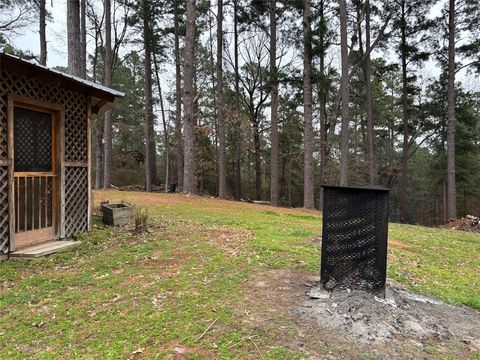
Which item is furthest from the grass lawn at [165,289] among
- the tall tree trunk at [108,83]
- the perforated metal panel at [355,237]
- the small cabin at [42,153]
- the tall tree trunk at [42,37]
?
the tall tree trunk at [42,37]

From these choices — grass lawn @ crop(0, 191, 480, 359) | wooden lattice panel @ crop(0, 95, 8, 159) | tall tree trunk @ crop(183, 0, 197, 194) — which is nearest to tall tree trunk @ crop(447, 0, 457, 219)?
grass lawn @ crop(0, 191, 480, 359)

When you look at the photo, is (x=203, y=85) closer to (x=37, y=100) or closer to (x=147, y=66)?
(x=147, y=66)

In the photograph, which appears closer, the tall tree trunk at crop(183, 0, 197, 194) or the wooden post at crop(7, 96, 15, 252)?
the wooden post at crop(7, 96, 15, 252)

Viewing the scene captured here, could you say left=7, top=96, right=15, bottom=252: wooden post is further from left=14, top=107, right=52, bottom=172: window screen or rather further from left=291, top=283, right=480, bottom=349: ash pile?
left=291, top=283, right=480, bottom=349: ash pile

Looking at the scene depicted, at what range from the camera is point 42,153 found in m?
4.93

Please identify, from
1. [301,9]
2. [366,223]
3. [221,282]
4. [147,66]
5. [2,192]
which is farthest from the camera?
[147,66]

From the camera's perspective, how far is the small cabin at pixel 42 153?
14.0ft

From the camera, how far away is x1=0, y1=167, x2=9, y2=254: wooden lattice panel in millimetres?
4211

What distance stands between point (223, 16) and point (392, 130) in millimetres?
14335

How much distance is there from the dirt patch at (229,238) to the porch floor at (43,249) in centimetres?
209

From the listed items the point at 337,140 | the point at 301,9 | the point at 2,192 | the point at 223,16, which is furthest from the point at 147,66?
the point at 2,192

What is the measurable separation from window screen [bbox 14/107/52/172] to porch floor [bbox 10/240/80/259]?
109cm

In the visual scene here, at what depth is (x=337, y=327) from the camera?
8.41ft

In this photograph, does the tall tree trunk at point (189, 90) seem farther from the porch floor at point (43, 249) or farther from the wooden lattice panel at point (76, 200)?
the porch floor at point (43, 249)
